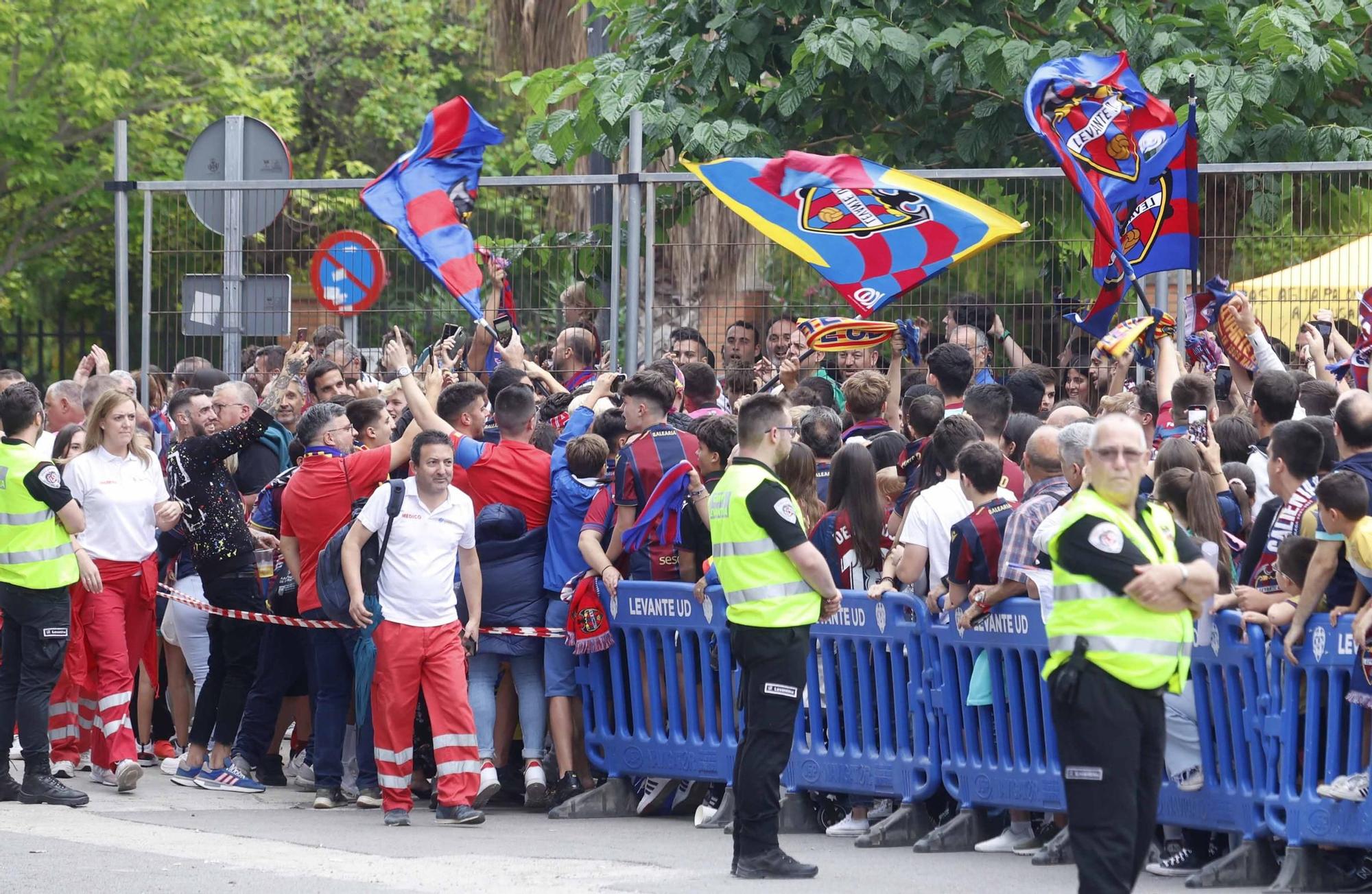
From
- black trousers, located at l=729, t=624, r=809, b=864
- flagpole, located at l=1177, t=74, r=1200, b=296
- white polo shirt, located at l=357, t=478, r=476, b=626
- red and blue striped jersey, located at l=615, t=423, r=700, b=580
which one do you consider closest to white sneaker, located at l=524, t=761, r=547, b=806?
white polo shirt, located at l=357, t=478, r=476, b=626

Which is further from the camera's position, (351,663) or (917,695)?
(351,663)

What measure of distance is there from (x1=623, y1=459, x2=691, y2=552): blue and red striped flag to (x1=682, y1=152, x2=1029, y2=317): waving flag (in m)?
2.35

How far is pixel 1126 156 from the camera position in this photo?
10.6 metres

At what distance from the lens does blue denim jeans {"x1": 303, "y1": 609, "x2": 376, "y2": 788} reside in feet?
32.7

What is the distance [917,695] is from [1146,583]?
7.89 feet

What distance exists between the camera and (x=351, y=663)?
9992 millimetres

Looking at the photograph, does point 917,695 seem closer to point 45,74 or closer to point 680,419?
point 680,419

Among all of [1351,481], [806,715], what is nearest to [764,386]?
[806,715]

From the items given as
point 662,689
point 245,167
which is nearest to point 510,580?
point 662,689

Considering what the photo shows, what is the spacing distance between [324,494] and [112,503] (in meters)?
1.17

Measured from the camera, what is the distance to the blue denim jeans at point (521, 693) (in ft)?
32.2

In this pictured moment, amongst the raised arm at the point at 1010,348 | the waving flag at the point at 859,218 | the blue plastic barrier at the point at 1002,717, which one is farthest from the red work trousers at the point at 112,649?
the raised arm at the point at 1010,348

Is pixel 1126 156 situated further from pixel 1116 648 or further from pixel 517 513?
pixel 1116 648

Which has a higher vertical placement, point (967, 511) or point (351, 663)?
point (967, 511)
